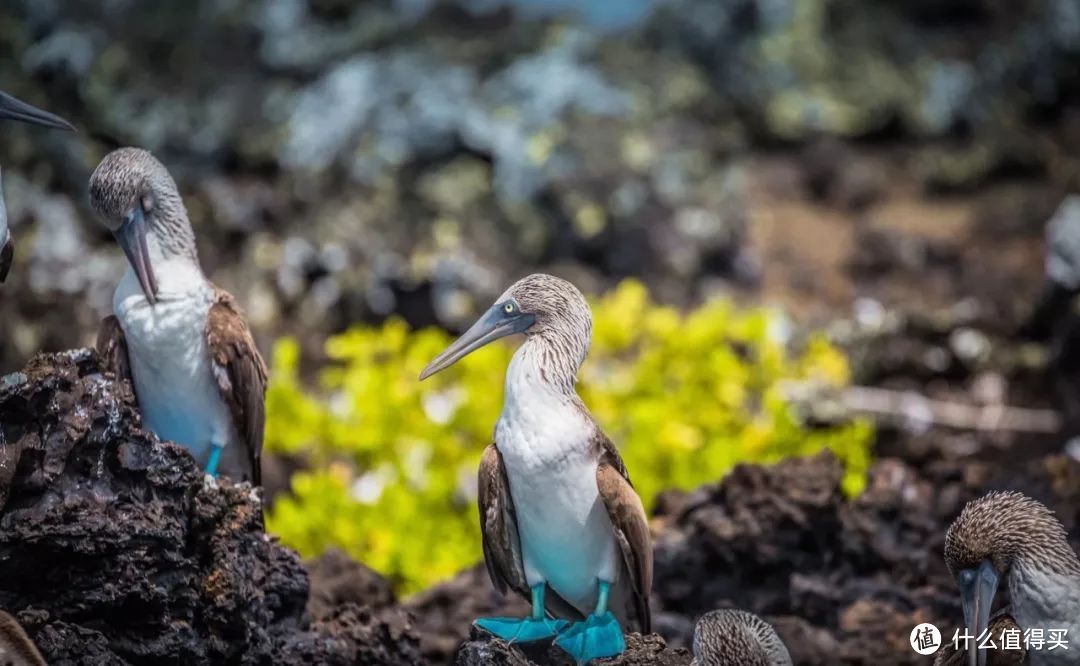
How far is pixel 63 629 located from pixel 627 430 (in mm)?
4824

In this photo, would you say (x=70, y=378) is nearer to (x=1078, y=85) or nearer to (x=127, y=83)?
(x=127, y=83)

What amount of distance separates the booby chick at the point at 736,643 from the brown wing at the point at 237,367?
6.62 ft

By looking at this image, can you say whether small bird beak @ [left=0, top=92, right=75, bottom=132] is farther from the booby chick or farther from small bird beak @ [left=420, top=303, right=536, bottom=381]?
the booby chick

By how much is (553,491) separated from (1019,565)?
60.9 inches

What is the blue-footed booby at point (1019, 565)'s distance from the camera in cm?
494

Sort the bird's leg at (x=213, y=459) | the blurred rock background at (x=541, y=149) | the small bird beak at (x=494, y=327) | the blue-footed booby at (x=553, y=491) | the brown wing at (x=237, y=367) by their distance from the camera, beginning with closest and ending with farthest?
the blue-footed booby at (x=553, y=491)
the small bird beak at (x=494, y=327)
the brown wing at (x=237, y=367)
the bird's leg at (x=213, y=459)
the blurred rock background at (x=541, y=149)

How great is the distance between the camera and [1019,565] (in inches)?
197

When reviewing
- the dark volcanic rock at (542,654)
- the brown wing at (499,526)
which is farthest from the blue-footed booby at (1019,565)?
the brown wing at (499,526)

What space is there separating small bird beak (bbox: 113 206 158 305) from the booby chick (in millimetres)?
2352

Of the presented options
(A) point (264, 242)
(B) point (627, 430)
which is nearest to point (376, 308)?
(A) point (264, 242)

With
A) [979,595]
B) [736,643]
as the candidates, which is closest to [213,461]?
[736,643]

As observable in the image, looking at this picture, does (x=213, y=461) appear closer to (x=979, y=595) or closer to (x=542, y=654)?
(x=542, y=654)

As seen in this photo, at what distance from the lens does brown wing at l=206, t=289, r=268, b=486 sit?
232 inches

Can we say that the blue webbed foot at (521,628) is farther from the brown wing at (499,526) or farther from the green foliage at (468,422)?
the green foliage at (468,422)
